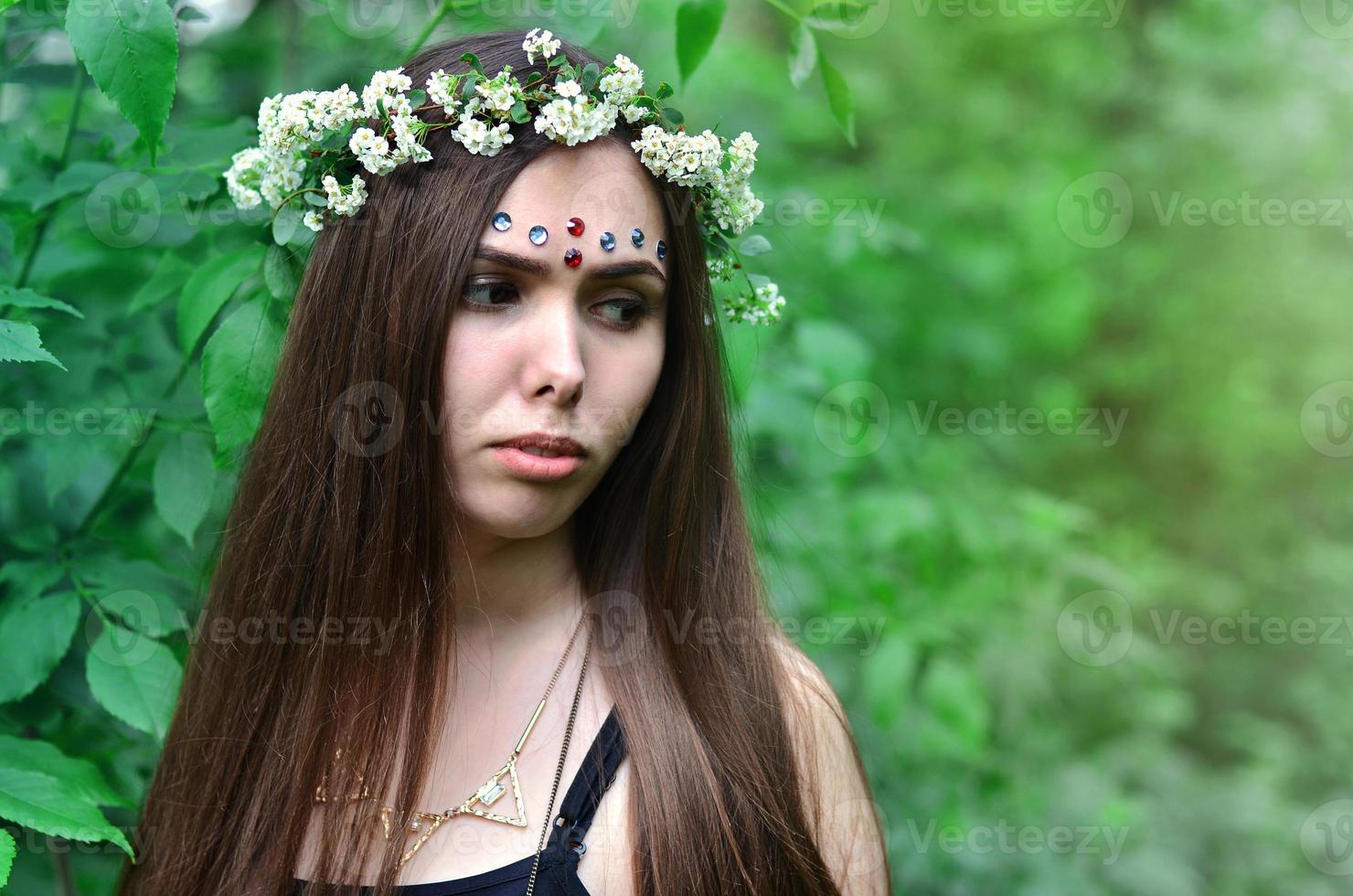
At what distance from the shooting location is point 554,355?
1414 millimetres

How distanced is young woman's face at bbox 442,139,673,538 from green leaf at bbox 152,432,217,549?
0.40 m

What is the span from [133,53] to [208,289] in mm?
386

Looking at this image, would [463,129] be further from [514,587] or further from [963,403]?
[963,403]

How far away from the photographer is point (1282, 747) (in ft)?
16.1

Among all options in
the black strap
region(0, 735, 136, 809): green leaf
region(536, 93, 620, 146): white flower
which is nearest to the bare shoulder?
the black strap

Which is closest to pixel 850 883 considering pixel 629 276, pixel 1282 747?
pixel 629 276

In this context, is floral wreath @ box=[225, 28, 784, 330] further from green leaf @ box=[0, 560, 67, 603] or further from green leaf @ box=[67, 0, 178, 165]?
green leaf @ box=[0, 560, 67, 603]

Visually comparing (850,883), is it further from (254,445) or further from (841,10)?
(841,10)

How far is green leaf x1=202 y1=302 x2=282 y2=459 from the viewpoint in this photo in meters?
1.55

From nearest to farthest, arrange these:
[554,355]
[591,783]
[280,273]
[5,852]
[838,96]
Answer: [5,852]
[554,355]
[591,783]
[280,273]
[838,96]

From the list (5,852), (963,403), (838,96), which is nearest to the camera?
(5,852)

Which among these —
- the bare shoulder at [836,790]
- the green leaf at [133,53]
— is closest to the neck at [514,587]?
the bare shoulder at [836,790]

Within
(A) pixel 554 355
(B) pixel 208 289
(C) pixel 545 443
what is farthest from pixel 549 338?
(B) pixel 208 289

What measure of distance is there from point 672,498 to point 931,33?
4.63 meters
